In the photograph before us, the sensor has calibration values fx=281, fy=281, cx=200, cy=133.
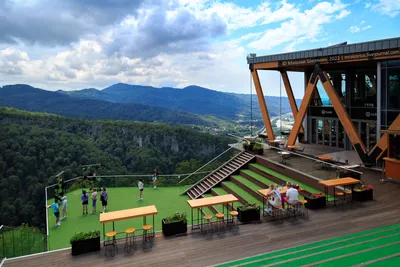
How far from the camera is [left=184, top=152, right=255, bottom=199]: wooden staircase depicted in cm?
1720

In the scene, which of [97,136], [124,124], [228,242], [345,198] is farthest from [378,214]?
[124,124]

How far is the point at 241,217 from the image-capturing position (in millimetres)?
9289

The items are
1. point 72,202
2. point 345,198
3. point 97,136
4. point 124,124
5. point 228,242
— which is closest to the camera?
point 228,242

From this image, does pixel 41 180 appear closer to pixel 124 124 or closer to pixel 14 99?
pixel 124 124

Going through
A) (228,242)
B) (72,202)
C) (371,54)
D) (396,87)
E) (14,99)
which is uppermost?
(14,99)

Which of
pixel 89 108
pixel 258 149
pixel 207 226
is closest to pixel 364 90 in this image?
pixel 258 149

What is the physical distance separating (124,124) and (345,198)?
80.7 meters

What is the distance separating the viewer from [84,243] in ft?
25.1

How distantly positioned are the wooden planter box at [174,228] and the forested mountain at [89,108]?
150m

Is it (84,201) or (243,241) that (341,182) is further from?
(84,201)

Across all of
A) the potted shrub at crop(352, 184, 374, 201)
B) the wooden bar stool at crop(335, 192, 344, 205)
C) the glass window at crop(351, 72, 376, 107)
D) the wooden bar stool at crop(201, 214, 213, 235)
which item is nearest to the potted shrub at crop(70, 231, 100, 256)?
the wooden bar stool at crop(201, 214, 213, 235)

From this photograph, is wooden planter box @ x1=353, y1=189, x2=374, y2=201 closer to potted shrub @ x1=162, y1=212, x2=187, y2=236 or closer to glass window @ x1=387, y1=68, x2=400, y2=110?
glass window @ x1=387, y1=68, x2=400, y2=110

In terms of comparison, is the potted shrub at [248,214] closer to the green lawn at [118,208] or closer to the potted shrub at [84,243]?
the green lawn at [118,208]

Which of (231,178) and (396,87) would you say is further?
(231,178)
